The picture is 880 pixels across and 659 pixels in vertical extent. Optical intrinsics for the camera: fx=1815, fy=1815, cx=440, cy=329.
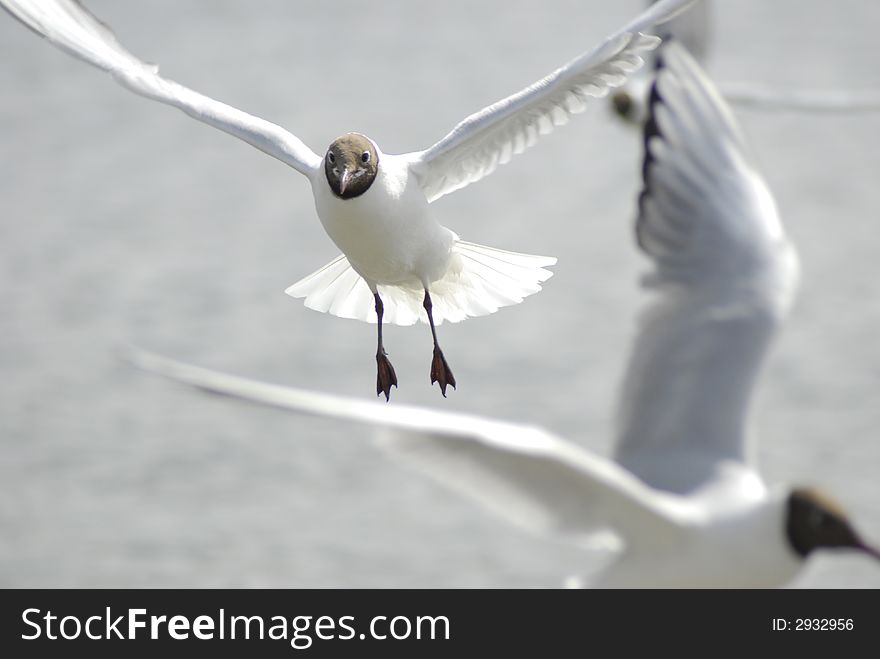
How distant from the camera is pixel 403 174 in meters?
3.67

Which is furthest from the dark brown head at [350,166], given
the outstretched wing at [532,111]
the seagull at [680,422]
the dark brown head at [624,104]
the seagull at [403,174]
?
the dark brown head at [624,104]

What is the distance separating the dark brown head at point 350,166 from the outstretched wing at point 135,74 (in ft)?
0.59

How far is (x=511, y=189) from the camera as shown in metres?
12.6

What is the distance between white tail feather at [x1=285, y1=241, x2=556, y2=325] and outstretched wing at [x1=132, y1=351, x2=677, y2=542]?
0.56 meters

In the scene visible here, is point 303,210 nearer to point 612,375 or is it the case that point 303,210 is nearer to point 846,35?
point 612,375

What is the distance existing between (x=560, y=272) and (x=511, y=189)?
1164 mm

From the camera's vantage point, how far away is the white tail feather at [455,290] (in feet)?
13.5

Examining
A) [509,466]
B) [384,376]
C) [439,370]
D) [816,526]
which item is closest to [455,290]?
[439,370]

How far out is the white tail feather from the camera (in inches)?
162

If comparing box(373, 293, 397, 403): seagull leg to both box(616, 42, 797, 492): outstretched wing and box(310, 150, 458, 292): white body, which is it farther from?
box(616, 42, 797, 492): outstretched wing

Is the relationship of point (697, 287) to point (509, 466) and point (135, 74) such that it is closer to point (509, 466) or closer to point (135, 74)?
point (509, 466)

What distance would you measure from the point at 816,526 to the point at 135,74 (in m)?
1.76
